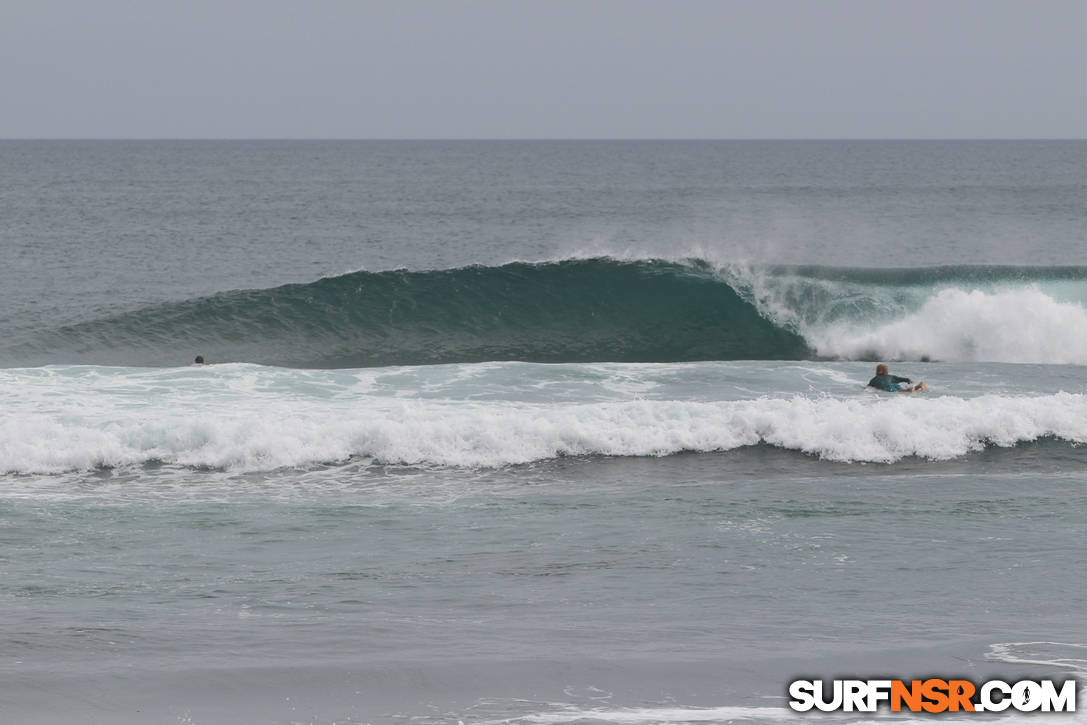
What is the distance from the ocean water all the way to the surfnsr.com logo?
16cm

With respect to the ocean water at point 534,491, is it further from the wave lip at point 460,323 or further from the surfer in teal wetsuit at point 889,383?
the surfer in teal wetsuit at point 889,383

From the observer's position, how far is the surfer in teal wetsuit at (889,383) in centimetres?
2008

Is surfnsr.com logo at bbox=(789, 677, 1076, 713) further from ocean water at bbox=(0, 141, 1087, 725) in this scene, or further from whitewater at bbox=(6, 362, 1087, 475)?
whitewater at bbox=(6, 362, 1087, 475)

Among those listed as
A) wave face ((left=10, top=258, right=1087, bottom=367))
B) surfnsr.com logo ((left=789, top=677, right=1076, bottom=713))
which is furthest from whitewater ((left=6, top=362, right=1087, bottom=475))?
surfnsr.com logo ((left=789, top=677, right=1076, bottom=713))

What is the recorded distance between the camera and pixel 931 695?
849 centimetres

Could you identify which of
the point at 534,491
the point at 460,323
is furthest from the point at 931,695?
the point at 460,323

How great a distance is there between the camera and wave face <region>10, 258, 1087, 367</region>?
87.1 feet

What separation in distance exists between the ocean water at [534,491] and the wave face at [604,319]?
0.11 metres

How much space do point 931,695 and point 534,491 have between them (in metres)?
7.04

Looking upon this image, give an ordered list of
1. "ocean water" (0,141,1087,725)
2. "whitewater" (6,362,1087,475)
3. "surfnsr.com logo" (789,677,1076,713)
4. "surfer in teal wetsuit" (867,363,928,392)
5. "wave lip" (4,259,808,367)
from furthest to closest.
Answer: "wave lip" (4,259,808,367)
"surfer in teal wetsuit" (867,363,928,392)
"whitewater" (6,362,1087,475)
"ocean water" (0,141,1087,725)
"surfnsr.com logo" (789,677,1076,713)

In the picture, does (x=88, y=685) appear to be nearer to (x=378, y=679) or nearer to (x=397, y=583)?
(x=378, y=679)

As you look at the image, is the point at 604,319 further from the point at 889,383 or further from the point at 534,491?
the point at 534,491

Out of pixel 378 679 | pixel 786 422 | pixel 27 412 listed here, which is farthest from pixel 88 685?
pixel 786 422

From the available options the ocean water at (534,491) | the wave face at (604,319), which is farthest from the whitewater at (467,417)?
the wave face at (604,319)
